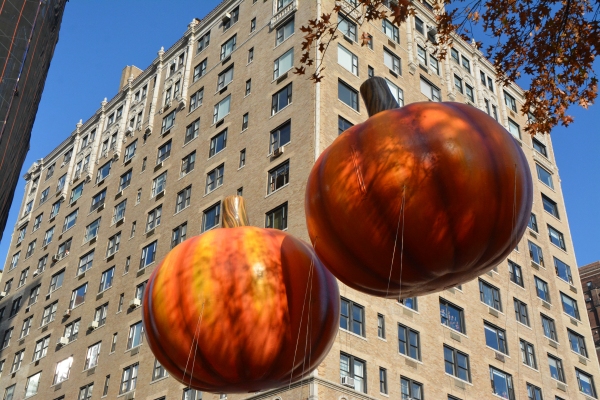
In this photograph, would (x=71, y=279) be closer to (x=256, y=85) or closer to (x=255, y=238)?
A: (x=256, y=85)

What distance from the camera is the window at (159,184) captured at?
46312 millimetres

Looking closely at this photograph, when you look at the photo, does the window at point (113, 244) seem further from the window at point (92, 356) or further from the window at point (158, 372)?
the window at point (158, 372)

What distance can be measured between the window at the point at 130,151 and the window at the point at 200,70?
758 cm

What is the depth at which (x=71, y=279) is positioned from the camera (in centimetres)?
5100

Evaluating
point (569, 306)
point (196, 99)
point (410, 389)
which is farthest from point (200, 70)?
point (569, 306)

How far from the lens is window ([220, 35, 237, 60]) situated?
156ft

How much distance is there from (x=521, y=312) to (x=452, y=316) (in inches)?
279

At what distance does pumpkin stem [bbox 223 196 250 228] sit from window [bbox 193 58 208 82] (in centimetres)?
4186

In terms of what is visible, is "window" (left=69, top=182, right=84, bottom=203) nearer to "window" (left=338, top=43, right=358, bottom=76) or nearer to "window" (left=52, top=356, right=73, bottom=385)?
"window" (left=52, top=356, right=73, bottom=385)

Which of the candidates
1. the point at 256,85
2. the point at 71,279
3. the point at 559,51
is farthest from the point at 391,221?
the point at 71,279

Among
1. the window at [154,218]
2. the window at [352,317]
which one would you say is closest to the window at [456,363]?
the window at [352,317]

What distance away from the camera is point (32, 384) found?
159 feet

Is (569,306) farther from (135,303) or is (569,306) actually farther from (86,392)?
(86,392)

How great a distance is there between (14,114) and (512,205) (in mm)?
18636
